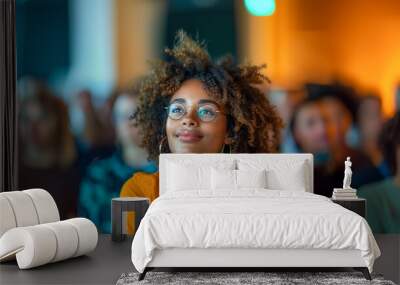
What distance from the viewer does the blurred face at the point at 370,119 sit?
7.58 meters

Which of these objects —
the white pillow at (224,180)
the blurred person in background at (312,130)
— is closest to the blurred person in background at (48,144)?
the white pillow at (224,180)

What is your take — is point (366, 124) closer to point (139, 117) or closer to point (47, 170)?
point (139, 117)

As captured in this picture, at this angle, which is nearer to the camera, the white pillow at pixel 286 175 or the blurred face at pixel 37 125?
the white pillow at pixel 286 175

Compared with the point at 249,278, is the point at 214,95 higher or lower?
higher

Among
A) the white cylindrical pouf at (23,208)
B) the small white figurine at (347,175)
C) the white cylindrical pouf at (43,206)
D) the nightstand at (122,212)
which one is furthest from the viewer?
the small white figurine at (347,175)

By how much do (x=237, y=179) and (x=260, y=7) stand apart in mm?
2150

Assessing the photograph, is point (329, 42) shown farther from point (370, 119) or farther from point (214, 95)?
point (214, 95)

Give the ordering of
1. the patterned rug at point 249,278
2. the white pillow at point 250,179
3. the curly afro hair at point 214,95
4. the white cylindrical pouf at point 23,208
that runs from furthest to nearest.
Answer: the curly afro hair at point 214,95
the white pillow at point 250,179
the white cylindrical pouf at point 23,208
the patterned rug at point 249,278

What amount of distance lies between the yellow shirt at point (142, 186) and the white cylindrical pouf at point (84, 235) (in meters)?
1.69

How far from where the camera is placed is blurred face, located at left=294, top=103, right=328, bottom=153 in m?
7.61

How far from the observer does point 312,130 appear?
301 inches

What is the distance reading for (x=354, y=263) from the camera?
16.7ft

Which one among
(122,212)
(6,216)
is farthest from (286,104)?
(6,216)

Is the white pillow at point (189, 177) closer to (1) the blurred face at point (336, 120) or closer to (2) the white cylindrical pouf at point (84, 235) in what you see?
(2) the white cylindrical pouf at point (84, 235)
